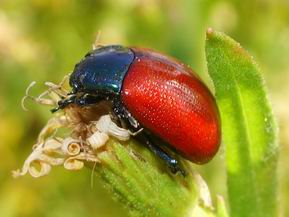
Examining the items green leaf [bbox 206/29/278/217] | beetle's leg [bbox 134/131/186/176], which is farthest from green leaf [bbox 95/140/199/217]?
green leaf [bbox 206/29/278/217]

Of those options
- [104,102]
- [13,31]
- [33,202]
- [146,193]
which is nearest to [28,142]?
[33,202]

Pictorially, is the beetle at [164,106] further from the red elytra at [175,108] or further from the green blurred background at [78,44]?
the green blurred background at [78,44]

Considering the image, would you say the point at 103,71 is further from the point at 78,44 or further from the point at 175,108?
the point at 78,44

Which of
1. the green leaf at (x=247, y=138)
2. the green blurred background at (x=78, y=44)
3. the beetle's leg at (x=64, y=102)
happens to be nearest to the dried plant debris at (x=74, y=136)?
the beetle's leg at (x=64, y=102)

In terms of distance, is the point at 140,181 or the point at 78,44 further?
the point at 78,44

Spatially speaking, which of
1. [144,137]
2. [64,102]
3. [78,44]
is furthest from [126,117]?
[78,44]
